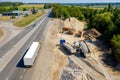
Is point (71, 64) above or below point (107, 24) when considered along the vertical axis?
below

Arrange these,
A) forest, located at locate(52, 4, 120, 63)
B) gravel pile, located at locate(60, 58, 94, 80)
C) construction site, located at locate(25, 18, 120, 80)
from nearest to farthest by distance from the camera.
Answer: gravel pile, located at locate(60, 58, 94, 80) < construction site, located at locate(25, 18, 120, 80) < forest, located at locate(52, 4, 120, 63)

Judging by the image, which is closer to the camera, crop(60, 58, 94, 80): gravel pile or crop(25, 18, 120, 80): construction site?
crop(60, 58, 94, 80): gravel pile

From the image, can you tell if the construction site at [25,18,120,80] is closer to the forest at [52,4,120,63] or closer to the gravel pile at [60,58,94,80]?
the gravel pile at [60,58,94,80]

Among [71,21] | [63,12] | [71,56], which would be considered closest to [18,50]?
[71,56]

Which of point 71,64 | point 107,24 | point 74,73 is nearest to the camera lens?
point 74,73

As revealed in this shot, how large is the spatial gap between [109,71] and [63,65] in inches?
400

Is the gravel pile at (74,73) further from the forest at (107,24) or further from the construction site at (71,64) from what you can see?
the forest at (107,24)

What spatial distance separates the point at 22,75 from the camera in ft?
133

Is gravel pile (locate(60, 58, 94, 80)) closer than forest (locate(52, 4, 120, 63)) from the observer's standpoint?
Yes

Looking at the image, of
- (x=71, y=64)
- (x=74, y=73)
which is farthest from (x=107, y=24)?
(x=74, y=73)

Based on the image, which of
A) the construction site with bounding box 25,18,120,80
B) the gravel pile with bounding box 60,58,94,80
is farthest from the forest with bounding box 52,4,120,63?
the gravel pile with bounding box 60,58,94,80

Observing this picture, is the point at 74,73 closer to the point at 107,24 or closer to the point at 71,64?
the point at 71,64

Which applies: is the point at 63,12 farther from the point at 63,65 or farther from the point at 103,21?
the point at 63,65

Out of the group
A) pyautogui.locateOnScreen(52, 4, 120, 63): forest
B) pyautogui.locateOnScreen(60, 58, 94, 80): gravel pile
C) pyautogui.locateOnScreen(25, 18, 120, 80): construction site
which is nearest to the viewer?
pyautogui.locateOnScreen(60, 58, 94, 80): gravel pile
